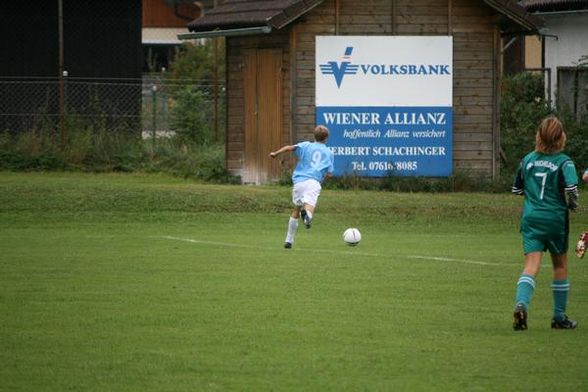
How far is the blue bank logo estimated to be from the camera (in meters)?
26.7

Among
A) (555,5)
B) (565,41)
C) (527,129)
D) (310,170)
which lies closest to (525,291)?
(310,170)

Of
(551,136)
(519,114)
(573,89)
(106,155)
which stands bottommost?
(106,155)

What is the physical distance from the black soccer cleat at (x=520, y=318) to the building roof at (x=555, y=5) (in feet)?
75.4

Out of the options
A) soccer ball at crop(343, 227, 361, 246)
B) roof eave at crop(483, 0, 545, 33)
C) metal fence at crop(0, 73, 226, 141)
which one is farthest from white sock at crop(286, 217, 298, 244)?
metal fence at crop(0, 73, 226, 141)

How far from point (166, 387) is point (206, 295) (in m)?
4.54

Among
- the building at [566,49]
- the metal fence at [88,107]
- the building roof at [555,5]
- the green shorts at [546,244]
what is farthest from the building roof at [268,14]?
the green shorts at [546,244]

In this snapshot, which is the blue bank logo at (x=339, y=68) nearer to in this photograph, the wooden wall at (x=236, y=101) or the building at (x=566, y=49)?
the wooden wall at (x=236, y=101)

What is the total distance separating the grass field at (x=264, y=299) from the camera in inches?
368

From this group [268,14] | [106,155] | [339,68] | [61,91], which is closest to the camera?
[268,14]

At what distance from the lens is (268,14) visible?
26578 mm

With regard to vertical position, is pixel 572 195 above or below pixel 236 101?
below

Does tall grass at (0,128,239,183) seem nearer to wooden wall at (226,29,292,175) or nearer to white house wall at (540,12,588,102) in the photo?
wooden wall at (226,29,292,175)

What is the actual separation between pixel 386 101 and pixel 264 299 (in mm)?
14233

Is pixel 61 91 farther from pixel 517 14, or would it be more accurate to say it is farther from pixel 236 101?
pixel 517 14
